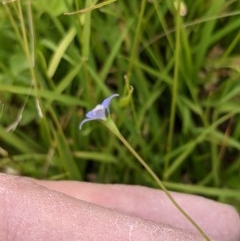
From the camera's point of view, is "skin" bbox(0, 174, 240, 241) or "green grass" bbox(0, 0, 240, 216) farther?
"green grass" bbox(0, 0, 240, 216)

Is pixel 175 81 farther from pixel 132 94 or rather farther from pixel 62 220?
pixel 62 220

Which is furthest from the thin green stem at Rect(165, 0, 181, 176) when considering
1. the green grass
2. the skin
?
the skin

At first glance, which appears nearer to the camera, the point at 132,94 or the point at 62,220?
the point at 62,220

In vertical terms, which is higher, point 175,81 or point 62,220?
point 175,81

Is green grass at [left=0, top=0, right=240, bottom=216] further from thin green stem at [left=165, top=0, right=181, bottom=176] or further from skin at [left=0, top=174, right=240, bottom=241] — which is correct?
skin at [left=0, top=174, right=240, bottom=241]

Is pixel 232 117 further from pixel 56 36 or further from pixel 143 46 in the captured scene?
pixel 56 36

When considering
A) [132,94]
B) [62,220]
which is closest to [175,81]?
[132,94]

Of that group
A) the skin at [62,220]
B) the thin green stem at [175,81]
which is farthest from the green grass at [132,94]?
the skin at [62,220]

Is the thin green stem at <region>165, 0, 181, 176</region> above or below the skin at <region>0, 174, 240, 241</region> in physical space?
above

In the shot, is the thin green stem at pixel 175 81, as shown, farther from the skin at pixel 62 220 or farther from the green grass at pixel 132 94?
the skin at pixel 62 220
